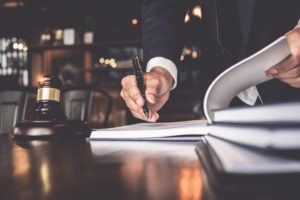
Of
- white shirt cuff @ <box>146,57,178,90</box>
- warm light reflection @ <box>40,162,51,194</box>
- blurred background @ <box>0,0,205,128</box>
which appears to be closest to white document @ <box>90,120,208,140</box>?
warm light reflection @ <box>40,162,51,194</box>

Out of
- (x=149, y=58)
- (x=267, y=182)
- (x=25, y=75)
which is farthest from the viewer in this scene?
(x=25, y=75)

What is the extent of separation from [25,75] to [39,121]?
5.83m

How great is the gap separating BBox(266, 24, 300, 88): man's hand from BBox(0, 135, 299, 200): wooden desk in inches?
14.2

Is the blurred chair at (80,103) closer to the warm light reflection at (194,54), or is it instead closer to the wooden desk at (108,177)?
the wooden desk at (108,177)

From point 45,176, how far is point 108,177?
0.06 metres

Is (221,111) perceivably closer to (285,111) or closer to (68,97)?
(285,111)

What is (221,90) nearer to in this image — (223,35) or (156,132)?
(156,132)

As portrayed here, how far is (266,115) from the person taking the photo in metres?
0.24

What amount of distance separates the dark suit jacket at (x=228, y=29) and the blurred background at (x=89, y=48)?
207cm

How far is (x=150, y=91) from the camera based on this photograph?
604 millimetres

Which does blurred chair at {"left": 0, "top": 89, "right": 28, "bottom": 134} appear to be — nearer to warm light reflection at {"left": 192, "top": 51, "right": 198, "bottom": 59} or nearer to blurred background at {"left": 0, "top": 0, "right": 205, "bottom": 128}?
blurred background at {"left": 0, "top": 0, "right": 205, "bottom": 128}

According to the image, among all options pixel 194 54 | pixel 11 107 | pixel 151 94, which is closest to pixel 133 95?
pixel 151 94

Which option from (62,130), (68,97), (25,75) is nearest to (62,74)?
(25,75)

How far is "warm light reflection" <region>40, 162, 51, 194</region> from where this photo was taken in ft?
0.68
